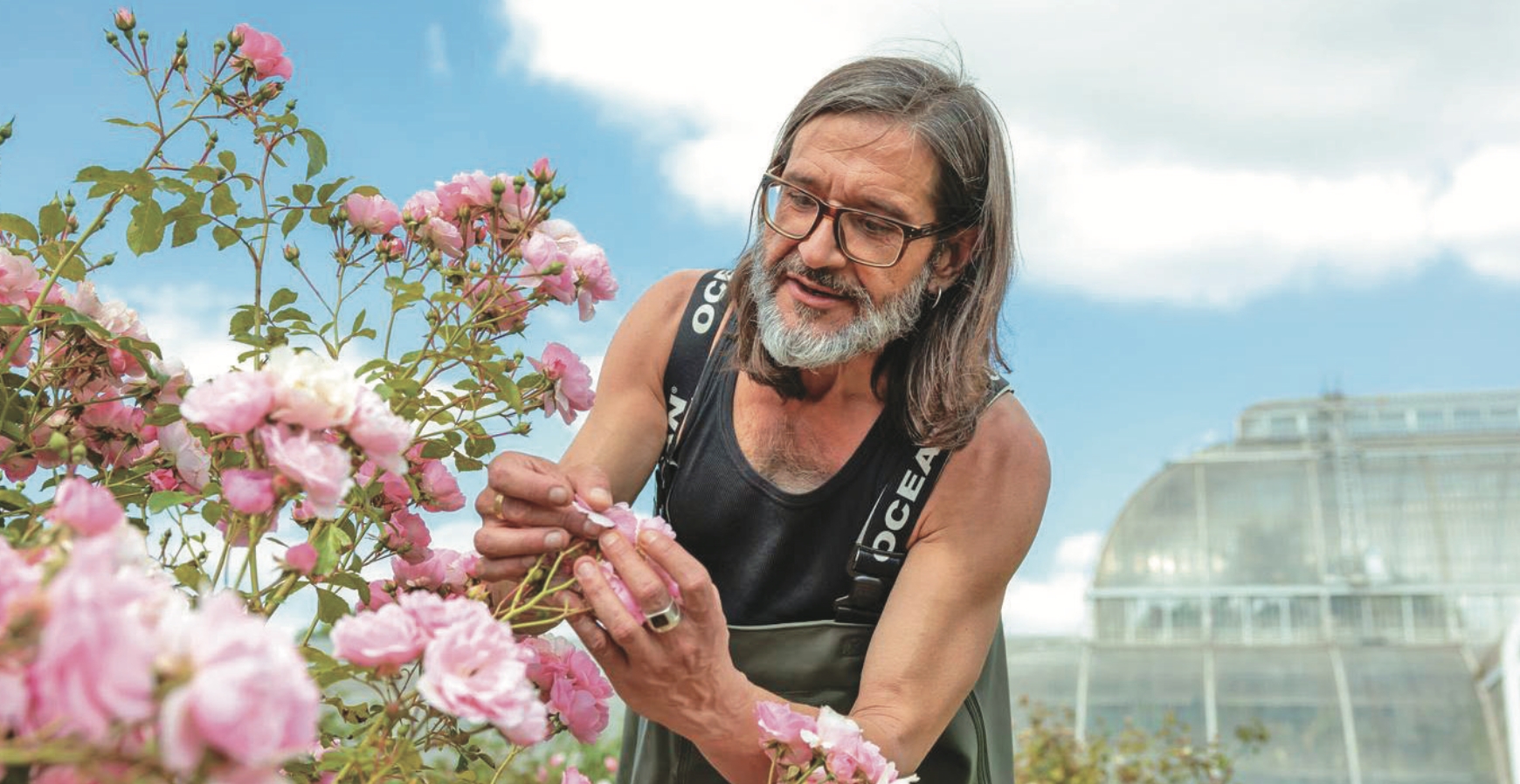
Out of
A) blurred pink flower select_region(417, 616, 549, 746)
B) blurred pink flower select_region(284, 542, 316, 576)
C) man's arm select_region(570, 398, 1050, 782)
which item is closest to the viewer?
blurred pink flower select_region(417, 616, 549, 746)

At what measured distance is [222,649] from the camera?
0.64 meters

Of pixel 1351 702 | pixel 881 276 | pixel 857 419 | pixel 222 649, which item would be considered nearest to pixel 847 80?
pixel 881 276

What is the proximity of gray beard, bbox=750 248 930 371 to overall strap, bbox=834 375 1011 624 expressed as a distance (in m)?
0.21

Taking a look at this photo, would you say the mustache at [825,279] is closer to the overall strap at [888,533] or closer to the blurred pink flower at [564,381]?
the overall strap at [888,533]

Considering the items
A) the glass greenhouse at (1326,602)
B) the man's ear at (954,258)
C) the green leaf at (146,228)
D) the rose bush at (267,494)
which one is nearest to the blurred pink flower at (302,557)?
the rose bush at (267,494)

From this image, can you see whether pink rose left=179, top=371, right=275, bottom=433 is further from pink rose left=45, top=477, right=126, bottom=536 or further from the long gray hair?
the long gray hair

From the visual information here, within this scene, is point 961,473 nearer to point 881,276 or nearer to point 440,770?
point 881,276

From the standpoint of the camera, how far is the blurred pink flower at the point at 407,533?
1.65 metres

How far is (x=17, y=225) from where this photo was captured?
5.34ft

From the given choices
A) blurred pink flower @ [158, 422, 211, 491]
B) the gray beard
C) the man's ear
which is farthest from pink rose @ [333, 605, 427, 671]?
the man's ear

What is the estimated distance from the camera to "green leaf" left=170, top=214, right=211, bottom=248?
Answer: 5.43ft

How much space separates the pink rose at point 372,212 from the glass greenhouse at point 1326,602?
1050 centimetres

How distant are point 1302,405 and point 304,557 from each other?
55.4 feet

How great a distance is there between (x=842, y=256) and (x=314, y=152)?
0.80 metres
